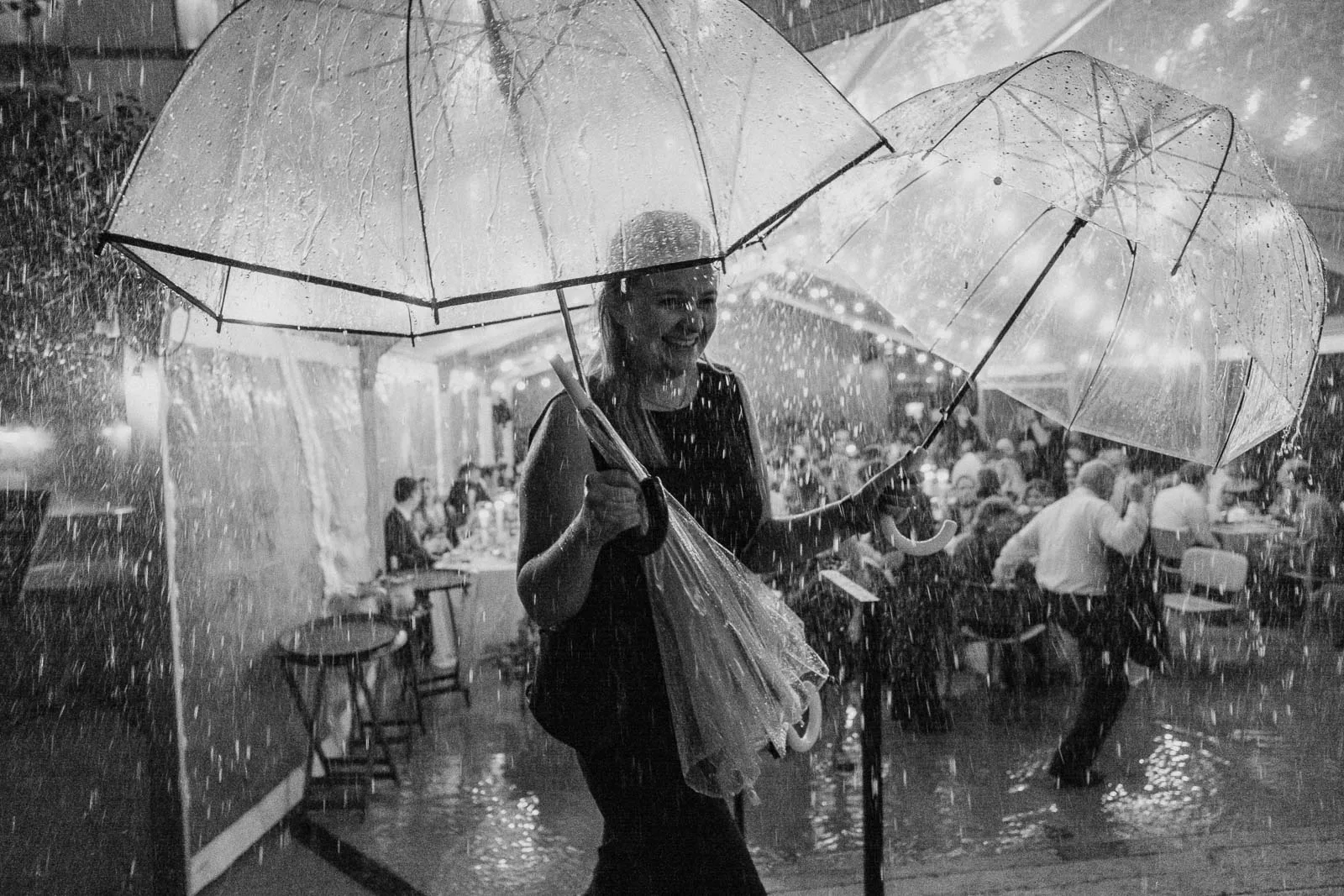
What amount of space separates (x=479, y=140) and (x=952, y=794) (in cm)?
485

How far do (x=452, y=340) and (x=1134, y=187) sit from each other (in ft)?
34.2

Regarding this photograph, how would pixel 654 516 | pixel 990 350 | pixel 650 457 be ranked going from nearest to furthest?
pixel 654 516, pixel 650 457, pixel 990 350

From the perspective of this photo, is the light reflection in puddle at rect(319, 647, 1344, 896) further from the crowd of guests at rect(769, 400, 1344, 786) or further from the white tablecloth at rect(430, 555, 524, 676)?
the white tablecloth at rect(430, 555, 524, 676)

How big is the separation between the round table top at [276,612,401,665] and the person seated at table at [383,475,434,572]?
2.27m

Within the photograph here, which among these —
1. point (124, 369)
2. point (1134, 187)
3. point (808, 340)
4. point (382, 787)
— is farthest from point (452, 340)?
point (808, 340)

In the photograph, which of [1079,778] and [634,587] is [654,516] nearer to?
[634,587]

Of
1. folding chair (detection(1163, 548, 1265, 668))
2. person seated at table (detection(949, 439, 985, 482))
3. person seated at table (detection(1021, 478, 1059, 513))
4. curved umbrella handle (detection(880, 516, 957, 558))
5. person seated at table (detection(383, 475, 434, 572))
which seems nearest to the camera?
curved umbrella handle (detection(880, 516, 957, 558))

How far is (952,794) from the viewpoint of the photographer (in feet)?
17.1

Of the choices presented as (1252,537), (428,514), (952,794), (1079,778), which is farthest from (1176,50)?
(428,514)

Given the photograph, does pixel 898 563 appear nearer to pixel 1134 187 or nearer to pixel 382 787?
pixel 382 787

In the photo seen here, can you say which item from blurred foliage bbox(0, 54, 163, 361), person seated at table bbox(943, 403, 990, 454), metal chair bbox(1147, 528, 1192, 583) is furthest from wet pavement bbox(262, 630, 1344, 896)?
person seated at table bbox(943, 403, 990, 454)

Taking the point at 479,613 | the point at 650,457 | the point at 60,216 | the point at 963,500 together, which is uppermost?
the point at 60,216

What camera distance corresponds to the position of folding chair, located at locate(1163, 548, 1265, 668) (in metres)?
7.55

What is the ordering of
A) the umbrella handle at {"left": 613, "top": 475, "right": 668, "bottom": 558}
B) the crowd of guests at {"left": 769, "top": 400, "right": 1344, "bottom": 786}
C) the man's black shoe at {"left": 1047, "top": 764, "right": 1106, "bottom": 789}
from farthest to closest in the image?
the crowd of guests at {"left": 769, "top": 400, "right": 1344, "bottom": 786}
the man's black shoe at {"left": 1047, "top": 764, "right": 1106, "bottom": 789}
the umbrella handle at {"left": 613, "top": 475, "right": 668, "bottom": 558}
